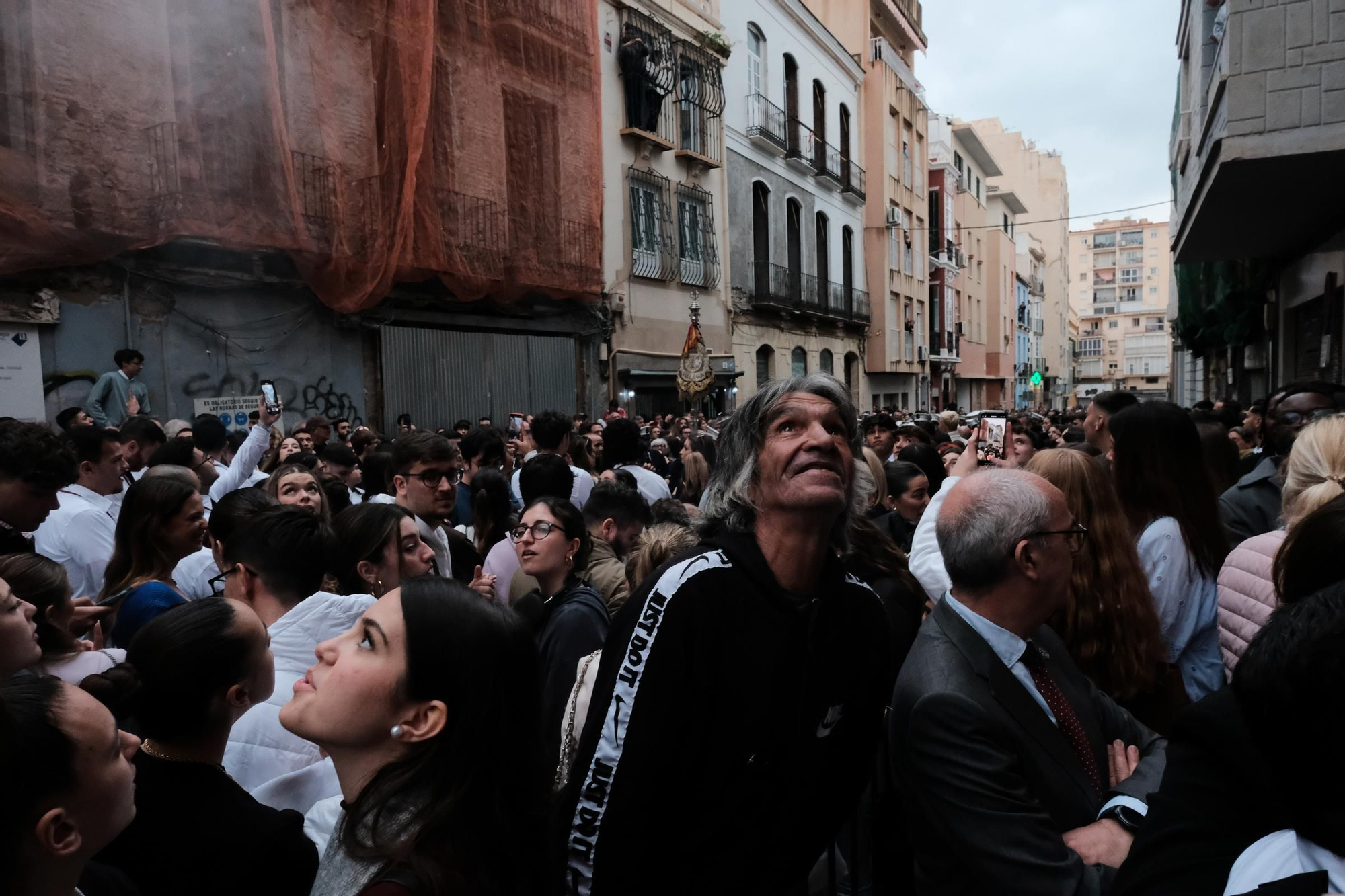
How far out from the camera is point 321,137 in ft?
36.8

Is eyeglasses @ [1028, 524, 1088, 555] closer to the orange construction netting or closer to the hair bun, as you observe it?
the hair bun

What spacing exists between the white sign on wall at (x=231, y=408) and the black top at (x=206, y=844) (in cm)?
915

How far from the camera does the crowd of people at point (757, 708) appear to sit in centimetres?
143

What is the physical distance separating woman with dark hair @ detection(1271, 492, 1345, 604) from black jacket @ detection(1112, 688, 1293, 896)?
66 cm

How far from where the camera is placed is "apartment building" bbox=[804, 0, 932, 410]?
31.5 m

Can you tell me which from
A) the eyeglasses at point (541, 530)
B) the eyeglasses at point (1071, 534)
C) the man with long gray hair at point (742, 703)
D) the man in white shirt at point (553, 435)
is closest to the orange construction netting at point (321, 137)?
the man in white shirt at point (553, 435)

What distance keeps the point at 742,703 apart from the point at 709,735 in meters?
0.10

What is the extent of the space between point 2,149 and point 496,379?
7.80 meters

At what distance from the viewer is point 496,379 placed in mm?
15023

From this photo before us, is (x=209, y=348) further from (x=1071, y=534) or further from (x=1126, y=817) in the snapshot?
(x=1126, y=817)

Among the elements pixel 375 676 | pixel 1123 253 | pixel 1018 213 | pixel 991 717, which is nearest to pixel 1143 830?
pixel 991 717

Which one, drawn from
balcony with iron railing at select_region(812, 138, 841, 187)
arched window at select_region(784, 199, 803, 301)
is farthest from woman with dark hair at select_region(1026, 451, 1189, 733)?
balcony with iron railing at select_region(812, 138, 841, 187)

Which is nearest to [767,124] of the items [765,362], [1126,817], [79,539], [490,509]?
[765,362]

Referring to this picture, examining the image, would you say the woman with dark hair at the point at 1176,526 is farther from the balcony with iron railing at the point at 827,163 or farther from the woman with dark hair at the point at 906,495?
the balcony with iron railing at the point at 827,163
